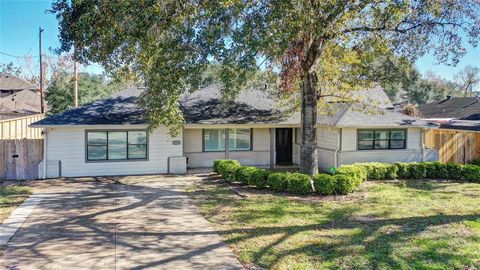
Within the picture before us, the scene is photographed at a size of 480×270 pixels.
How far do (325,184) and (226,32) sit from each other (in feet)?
19.0

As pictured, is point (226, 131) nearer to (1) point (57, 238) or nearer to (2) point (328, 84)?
(2) point (328, 84)

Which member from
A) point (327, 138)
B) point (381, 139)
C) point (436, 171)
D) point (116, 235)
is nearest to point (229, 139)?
point (327, 138)

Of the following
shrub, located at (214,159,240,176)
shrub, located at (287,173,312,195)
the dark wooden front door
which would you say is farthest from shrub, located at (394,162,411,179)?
shrub, located at (214,159,240,176)

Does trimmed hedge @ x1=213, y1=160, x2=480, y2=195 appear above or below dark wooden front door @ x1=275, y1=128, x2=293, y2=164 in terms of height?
below

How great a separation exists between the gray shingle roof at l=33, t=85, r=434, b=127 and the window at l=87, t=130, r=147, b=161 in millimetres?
615

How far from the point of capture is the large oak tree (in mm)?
9859

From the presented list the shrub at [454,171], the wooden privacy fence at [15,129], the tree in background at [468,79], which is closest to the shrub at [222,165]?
the shrub at [454,171]

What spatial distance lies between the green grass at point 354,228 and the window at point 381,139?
5.35 meters

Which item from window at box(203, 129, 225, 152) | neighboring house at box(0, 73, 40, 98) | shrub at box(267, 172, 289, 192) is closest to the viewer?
shrub at box(267, 172, 289, 192)

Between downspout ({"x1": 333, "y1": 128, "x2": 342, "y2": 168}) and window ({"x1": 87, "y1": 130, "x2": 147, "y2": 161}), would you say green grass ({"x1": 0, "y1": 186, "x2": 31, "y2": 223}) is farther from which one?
downspout ({"x1": 333, "y1": 128, "x2": 342, "y2": 168})

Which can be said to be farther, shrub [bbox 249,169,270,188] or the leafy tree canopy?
shrub [bbox 249,169,270,188]

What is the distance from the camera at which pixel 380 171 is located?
16234mm

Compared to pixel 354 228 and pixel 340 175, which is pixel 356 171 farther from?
pixel 354 228

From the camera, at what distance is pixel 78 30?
32.7 feet
